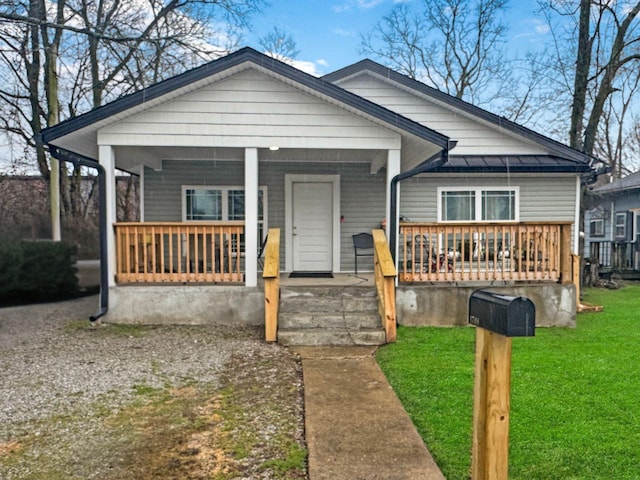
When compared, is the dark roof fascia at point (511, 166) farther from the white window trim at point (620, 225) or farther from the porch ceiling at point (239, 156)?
the white window trim at point (620, 225)

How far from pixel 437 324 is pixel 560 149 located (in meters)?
5.37

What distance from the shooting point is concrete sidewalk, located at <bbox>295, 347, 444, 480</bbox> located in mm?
2707

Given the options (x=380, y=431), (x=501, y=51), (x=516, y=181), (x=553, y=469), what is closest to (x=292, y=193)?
(x=516, y=181)

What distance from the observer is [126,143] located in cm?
671

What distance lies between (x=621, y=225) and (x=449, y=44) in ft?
33.7

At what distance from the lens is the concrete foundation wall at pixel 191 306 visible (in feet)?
22.2

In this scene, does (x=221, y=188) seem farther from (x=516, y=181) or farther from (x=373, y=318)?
(x=516, y=181)

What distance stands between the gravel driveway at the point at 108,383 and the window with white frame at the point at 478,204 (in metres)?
5.27

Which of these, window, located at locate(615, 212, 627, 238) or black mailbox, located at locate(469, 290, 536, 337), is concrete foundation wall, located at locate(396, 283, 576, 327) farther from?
window, located at locate(615, 212, 627, 238)

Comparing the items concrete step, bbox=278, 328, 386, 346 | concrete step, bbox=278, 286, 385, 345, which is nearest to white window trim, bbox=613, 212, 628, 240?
concrete step, bbox=278, 286, 385, 345

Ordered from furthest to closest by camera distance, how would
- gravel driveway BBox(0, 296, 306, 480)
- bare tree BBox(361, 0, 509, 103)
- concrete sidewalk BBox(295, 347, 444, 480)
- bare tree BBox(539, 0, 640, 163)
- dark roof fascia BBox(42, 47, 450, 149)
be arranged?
1. bare tree BBox(361, 0, 509, 103)
2. bare tree BBox(539, 0, 640, 163)
3. dark roof fascia BBox(42, 47, 450, 149)
4. gravel driveway BBox(0, 296, 306, 480)
5. concrete sidewalk BBox(295, 347, 444, 480)

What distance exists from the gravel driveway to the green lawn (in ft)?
3.34

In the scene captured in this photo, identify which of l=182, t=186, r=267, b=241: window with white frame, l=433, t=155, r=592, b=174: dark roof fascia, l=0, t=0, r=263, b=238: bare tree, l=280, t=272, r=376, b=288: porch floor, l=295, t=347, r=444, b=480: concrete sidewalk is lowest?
l=295, t=347, r=444, b=480: concrete sidewalk

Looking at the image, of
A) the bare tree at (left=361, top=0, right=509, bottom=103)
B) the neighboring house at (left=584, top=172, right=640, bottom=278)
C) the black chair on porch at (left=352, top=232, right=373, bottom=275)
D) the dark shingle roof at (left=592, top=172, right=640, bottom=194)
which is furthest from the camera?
the bare tree at (left=361, top=0, right=509, bottom=103)
